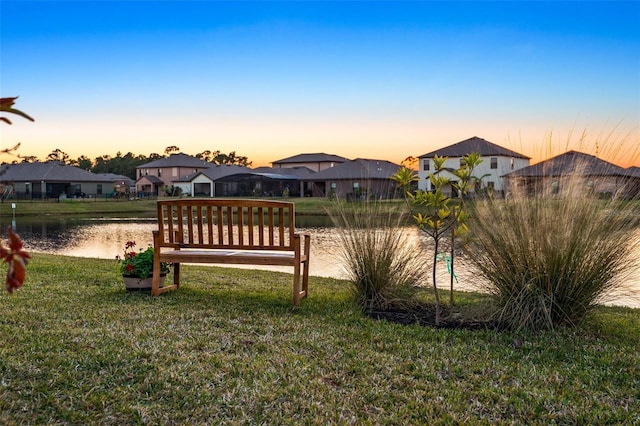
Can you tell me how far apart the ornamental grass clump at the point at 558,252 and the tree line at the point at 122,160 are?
83.7m

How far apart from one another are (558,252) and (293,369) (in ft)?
6.95

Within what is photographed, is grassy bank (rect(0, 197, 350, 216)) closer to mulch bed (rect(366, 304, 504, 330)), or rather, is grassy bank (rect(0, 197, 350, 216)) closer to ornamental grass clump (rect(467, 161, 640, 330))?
mulch bed (rect(366, 304, 504, 330))

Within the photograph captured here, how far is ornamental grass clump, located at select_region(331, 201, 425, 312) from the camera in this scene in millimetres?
4953

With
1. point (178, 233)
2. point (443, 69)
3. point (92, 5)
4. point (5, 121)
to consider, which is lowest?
point (178, 233)

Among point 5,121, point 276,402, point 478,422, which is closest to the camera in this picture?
point 5,121

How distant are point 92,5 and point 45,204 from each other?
3182 centimetres

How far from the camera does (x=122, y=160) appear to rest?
86312 mm

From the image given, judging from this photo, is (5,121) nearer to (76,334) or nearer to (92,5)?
(76,334)

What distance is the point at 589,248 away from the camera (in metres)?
3.89

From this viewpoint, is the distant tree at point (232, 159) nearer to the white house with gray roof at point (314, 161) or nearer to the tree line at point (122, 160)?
the tree line at point (122, 160)

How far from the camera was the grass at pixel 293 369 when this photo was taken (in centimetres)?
263

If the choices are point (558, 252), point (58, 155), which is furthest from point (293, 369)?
point (58, 155)

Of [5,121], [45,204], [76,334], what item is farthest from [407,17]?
[45,204]

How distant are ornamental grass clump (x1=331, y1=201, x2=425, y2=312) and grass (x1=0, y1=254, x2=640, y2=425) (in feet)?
1.14
